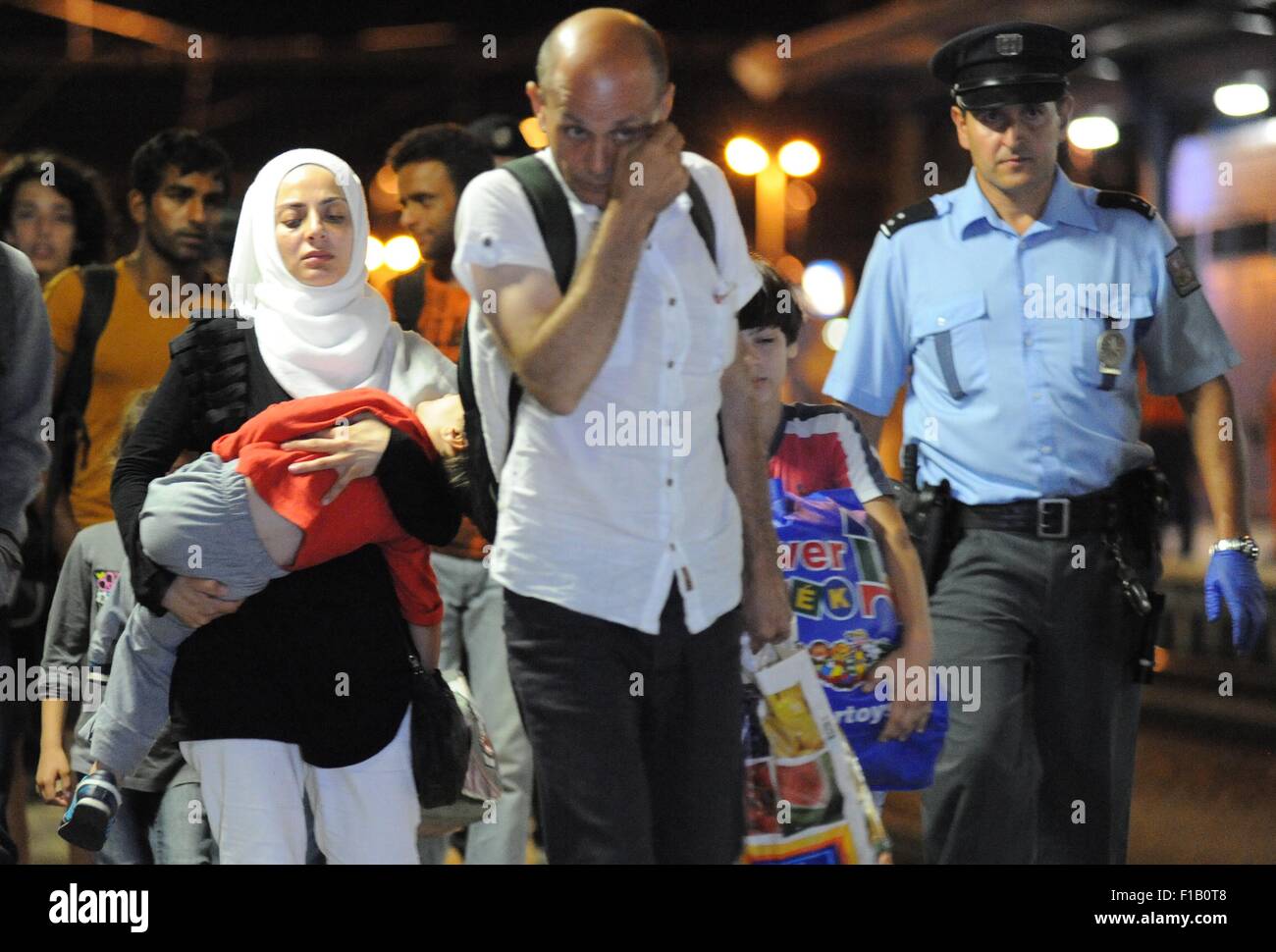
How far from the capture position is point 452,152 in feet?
15.4

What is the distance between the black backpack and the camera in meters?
2.84

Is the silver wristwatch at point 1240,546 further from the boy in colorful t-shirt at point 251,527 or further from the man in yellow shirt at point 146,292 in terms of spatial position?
the man in yellow shirt at point 146,292

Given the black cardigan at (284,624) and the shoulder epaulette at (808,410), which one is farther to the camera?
the shoulder epaulette at (808,410)

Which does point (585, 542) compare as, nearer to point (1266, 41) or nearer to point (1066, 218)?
point (1066, 218)

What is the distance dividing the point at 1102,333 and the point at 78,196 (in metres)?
2.82

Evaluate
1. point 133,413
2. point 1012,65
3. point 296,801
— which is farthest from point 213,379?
point 1012,65

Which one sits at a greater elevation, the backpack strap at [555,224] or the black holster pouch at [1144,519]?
the backpack strap at [555,224]

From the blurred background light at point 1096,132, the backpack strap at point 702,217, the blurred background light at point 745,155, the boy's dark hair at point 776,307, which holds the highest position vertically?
the blurred background light at point 1096,132

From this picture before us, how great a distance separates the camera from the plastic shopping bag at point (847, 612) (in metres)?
3.62

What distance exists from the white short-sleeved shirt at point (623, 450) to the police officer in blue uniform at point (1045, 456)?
3.70 ft

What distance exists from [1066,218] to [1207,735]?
4.52m

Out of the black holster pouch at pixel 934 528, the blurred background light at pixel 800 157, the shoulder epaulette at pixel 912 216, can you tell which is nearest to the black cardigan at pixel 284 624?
the black holster pouch at pixel 934 528

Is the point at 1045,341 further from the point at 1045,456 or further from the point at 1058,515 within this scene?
the point at 1058,515

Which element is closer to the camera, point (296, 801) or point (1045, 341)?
point (296, 801)
